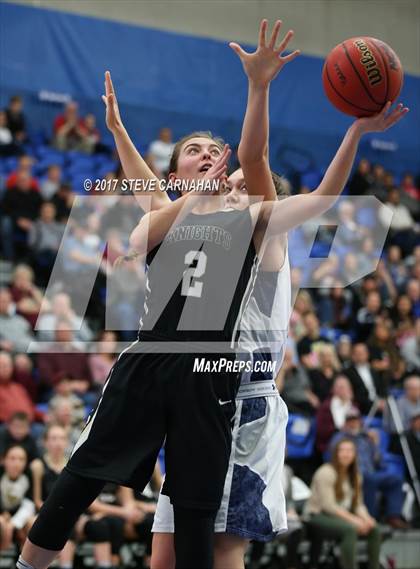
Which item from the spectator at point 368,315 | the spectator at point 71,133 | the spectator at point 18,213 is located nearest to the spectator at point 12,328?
the spectator at point 18,213

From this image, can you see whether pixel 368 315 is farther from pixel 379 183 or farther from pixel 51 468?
pixel 51 468

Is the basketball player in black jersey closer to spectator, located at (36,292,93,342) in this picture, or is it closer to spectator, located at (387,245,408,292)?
spectator, located at (36,292,93,342)

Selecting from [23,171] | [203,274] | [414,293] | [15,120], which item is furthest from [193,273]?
[414,293]

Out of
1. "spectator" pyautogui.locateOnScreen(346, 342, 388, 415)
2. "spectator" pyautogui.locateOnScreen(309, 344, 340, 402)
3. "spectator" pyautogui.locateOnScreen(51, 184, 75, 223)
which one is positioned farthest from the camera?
"spectator" pyautogui.locateOnScreen(51, 184, 75, 223)

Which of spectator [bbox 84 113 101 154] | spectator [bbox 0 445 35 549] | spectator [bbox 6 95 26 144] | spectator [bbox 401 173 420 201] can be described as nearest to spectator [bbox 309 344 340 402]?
spectator [bbox 0 445 35 549]

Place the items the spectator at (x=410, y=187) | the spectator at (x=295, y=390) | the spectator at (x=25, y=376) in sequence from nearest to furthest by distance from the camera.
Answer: the spectator at (x=25, y=376)
the spectator at (x=295, y=390)
the spectator at (x=410, y=187)

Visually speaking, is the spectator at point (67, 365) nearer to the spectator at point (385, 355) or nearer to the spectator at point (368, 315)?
the spectator at point (385, 355)

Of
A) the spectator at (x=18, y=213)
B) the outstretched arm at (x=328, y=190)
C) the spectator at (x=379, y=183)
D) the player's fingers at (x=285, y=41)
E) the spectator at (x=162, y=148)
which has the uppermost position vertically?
the spectator at (x=379, y=183)

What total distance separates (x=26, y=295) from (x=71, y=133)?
3.73 m

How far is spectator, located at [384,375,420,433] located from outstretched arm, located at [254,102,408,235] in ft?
24.6

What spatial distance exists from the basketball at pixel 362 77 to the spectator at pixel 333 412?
20.0 feet

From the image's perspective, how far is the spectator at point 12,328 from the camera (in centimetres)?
924

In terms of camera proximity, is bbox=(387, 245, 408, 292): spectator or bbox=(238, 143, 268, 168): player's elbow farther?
bbox=(387, 245, 408, 292): spectator

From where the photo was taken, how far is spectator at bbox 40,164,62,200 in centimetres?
1154
